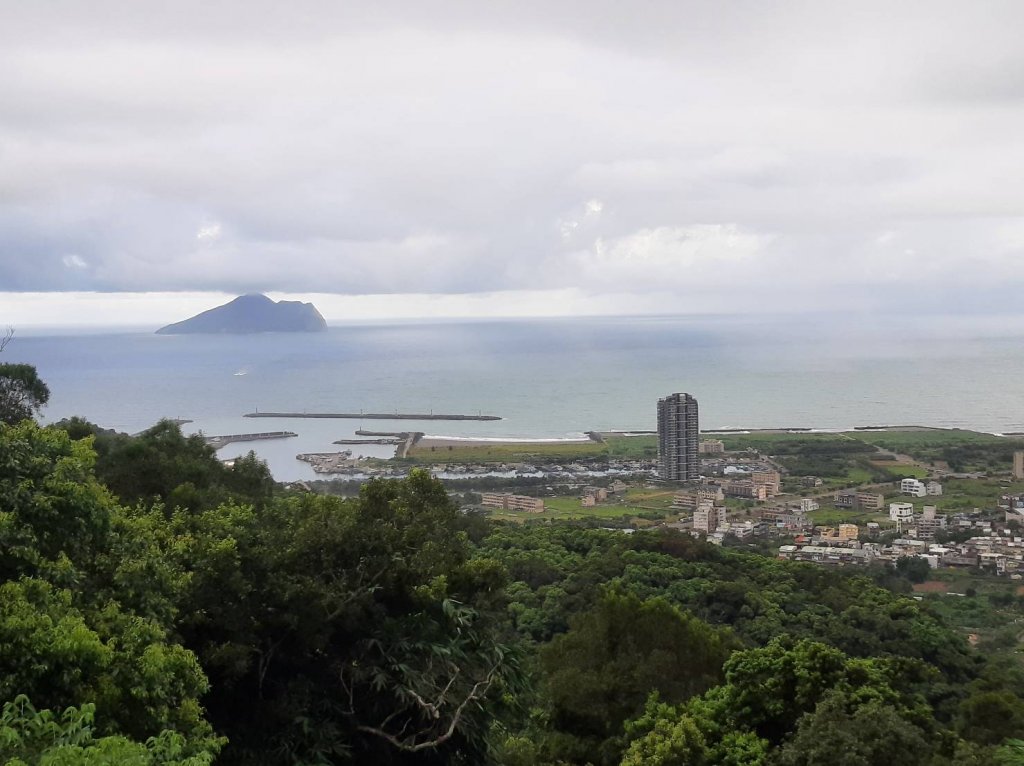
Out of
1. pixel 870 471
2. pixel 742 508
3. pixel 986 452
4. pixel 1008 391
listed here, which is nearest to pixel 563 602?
pixel 742 508

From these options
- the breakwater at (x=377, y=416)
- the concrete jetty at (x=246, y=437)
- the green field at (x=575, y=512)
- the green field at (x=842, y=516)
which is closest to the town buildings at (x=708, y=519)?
the green field at (x=575, y=512)

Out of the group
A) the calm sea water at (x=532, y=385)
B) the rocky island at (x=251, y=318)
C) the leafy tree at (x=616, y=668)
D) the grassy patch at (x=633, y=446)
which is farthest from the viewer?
the rocky island at (x=251, y=318)

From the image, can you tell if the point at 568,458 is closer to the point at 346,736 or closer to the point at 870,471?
the point at 870,471

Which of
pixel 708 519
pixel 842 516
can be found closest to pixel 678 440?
pixel 842 516

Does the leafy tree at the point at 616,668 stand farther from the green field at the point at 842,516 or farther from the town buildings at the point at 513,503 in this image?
the town buildings at the point at 513,503

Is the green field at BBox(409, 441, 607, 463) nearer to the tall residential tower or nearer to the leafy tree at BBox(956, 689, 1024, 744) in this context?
the tall residential tower
